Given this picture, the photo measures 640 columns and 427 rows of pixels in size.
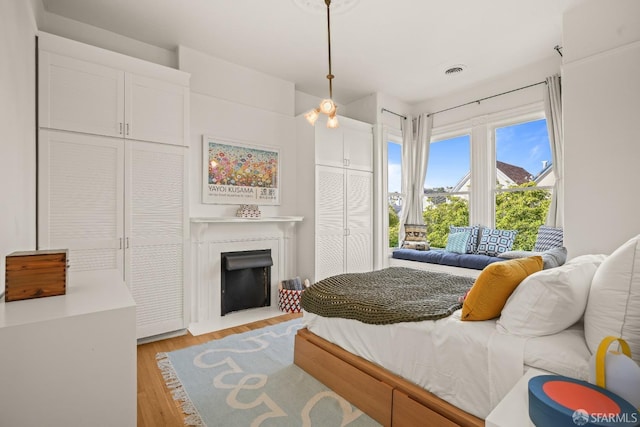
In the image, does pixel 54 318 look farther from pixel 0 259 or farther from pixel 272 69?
pixel 272 69

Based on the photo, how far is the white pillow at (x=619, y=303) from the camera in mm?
1142

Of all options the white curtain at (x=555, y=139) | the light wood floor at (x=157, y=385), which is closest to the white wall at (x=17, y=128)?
the light wood floor at (x=157, y=385)

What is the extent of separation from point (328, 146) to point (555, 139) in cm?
259

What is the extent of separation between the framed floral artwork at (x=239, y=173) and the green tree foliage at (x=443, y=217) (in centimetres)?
246

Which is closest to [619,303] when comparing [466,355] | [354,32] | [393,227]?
[466,355]

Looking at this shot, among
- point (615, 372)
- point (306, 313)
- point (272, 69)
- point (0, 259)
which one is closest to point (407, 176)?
point (272, 69)

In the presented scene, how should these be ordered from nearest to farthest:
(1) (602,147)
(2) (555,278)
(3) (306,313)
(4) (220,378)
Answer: (2) (555,278) → (4) (220,378) → (3) (306,313) → (1) (602,147)

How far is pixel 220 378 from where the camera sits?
86.6 inches

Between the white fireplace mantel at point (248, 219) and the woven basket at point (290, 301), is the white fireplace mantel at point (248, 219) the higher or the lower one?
the higher one

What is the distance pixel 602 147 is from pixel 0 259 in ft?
13.1

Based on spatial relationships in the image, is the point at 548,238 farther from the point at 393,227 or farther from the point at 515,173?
the point at 393,227

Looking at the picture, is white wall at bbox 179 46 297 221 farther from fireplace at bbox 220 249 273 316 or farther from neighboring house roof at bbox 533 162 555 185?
neighboring house roof at bbox 533 162 555 185

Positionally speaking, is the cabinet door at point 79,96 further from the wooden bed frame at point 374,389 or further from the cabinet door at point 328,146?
the wooden bed frame at point 374,389

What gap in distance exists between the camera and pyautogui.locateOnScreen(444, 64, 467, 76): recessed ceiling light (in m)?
3.81
